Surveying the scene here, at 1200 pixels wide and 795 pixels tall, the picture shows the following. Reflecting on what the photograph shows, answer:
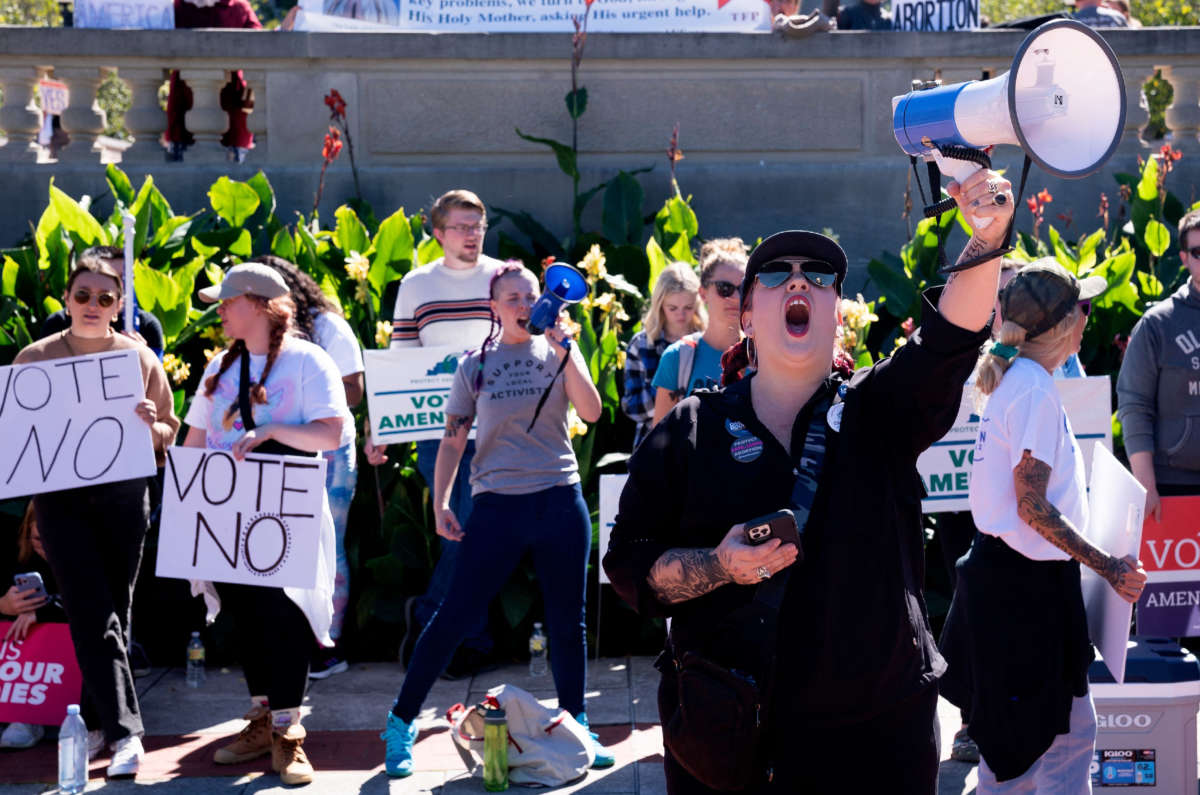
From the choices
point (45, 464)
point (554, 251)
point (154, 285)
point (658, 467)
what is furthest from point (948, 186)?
point (554, 251)

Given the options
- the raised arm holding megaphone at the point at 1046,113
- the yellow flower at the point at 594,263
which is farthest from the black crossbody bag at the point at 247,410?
the raised arm holding megaphone at the point at 1046,113

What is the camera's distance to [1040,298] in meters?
4.03

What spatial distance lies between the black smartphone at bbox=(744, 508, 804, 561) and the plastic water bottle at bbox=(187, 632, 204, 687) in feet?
14.5

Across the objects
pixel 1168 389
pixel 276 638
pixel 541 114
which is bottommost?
pixel 276 638

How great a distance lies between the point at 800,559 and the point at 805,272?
608 millimetres

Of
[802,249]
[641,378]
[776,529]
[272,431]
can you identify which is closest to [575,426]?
[641,378]

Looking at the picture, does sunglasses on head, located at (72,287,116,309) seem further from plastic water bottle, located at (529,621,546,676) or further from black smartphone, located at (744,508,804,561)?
black smartphone, located at (744,508,804,561)

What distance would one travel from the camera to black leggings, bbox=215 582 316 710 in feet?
17.3

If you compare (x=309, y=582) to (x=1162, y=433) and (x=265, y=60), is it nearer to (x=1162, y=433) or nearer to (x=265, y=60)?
(x=1162, y=433)

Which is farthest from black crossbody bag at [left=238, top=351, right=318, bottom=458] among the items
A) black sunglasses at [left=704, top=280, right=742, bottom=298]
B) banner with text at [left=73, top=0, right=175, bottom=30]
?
banner with text at [left=73, top=0, right=175, bottom=30]

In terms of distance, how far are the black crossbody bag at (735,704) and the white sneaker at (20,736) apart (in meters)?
3.82

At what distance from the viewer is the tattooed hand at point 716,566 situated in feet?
8.74

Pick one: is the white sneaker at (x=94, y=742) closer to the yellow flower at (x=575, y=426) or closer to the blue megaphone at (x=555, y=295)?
the yellow flower at (x=575, y=426)

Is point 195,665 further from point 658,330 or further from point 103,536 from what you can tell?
point 658,330
